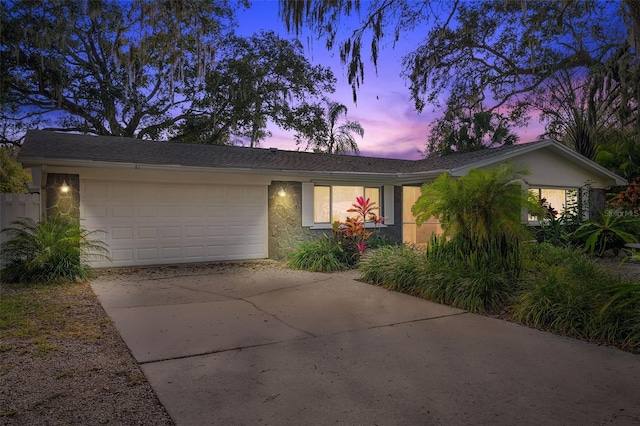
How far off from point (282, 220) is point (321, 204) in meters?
1.29

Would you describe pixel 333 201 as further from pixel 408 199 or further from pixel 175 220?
pixel 175 220

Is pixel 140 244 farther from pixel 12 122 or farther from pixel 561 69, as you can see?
pixel 561 69

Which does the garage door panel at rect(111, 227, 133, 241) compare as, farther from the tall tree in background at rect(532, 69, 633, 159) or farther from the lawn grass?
the tall tree in background at rect(532, 69, 633, 159)

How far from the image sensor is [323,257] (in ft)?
32.9

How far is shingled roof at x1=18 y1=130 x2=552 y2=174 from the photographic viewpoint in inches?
374

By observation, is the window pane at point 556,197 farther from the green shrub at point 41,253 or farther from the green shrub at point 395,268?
the green shrub at point 41,253

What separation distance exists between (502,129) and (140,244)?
54.9 feet

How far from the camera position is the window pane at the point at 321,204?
487 inches

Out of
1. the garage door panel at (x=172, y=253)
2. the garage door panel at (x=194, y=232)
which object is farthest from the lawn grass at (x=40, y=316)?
the garage door panel at (x=194, y=232)

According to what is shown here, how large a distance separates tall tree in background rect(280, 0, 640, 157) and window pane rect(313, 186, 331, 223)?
12.3 feet

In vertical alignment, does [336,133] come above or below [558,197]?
above

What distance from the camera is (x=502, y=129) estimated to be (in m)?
20.2

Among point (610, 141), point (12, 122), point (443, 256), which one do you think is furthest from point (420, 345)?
point (12, 122)

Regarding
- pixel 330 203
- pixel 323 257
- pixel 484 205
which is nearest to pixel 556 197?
pixel 330 203
